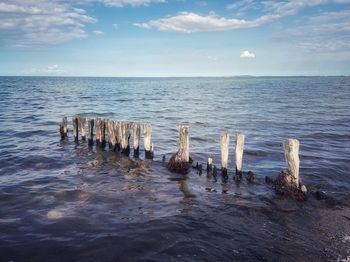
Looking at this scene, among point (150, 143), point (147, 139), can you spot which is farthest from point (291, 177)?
point (150, 143)

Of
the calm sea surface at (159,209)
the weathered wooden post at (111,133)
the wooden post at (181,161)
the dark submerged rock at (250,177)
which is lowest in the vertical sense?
the calm sea surface at (159,209)

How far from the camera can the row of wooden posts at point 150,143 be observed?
1129 cm

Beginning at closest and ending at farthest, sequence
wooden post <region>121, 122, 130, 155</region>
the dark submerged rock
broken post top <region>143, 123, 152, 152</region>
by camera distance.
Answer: the dark submerged rock < broken post top <region>143, 123, 152, 152</region> < wooden post <region>121, 122, 130, 155</region>

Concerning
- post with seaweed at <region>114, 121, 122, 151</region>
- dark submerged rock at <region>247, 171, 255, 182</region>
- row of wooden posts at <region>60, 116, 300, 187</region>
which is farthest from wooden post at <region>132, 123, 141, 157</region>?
dark submerged rock at <region>247, 171, 255, 182</region>

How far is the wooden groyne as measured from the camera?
11406mm

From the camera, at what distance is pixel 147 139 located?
15523mm

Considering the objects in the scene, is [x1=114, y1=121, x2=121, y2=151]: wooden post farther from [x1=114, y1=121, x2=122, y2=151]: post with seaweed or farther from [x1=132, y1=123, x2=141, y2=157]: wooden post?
[x1=132, y1=123, x2=141, y2=157]: wooden post

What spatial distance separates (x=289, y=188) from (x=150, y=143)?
276 inches

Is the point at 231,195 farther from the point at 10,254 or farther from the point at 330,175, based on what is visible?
the point at 10,254

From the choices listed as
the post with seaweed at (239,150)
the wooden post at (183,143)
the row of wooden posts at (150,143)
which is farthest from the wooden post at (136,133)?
the post with seaweed at (239,150)

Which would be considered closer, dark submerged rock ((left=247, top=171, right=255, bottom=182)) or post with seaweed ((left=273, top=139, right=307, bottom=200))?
post with seaweed ((left=273, top=139, right=307, bottom=200))

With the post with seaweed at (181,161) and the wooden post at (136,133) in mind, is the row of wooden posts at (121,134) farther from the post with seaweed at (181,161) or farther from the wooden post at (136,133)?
the post with seaweed at (181,161)

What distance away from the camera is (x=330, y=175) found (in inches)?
566

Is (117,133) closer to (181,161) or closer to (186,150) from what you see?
(181,161)
